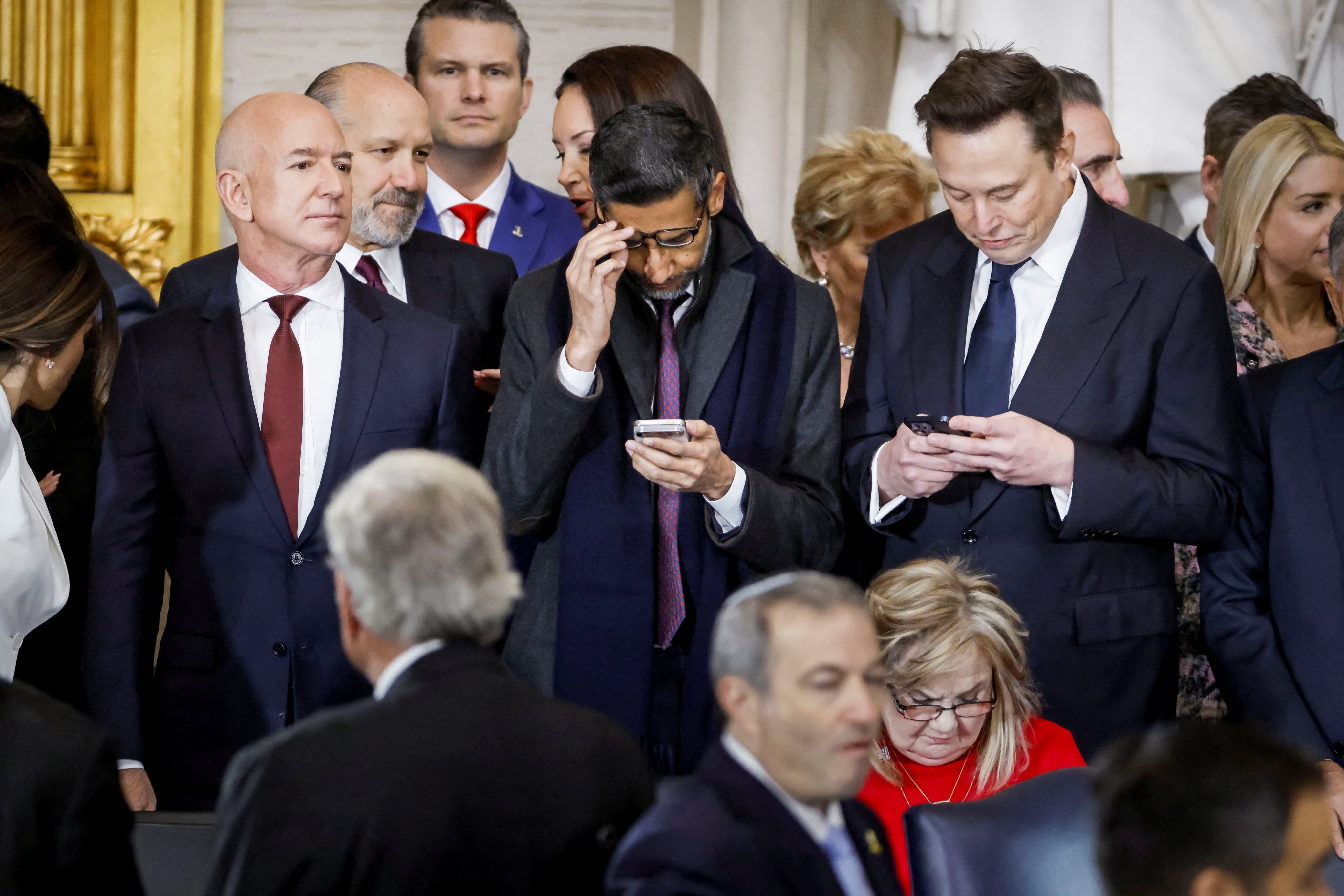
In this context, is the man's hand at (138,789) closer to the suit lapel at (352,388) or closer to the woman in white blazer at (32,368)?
the woman in white blazer at (32,368)

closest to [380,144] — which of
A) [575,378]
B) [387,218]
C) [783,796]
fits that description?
[387,218]

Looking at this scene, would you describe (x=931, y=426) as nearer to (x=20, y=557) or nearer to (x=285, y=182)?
(x=285, y=182)

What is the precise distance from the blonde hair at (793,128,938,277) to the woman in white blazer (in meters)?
1.72

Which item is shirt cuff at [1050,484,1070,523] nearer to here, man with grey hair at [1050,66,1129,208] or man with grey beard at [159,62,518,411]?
man with grey beard at [159,62,518,411]

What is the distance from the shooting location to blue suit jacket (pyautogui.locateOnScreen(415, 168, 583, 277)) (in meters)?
4.46

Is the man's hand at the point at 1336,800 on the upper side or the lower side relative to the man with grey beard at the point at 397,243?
lower

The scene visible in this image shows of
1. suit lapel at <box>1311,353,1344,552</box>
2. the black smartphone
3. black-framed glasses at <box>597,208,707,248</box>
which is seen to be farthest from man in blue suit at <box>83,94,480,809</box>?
suit lapel at <box>1311,353,1344,552</box>

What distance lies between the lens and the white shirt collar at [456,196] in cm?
453

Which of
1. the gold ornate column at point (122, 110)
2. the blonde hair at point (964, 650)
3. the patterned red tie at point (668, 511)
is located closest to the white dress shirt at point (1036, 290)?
the blonde hair at point (964, 650)

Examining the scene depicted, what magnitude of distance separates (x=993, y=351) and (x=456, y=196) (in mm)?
1843

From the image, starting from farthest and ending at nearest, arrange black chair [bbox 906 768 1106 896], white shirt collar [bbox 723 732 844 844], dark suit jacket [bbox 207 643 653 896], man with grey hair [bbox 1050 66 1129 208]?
man with grey hair [bbox 1050 66 1129 208] < black chair [bbox 906 768 1106 896] < white shirt collar [bbox 723 732 844 844] < dark suit jacket [bbox 207 643 653 896]

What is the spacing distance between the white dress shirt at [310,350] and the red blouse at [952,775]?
48.0 inches

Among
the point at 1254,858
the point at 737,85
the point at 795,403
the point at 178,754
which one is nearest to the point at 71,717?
the point at 178,754

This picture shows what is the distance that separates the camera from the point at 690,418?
3.17m
